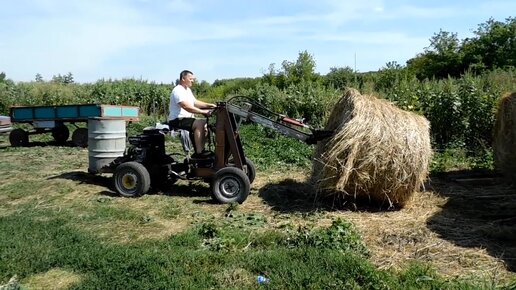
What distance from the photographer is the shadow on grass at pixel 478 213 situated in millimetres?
5215

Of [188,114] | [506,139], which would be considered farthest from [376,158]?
[506,139]

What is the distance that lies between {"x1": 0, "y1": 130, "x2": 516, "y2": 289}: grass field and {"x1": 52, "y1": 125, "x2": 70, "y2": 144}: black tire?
20.4 feet

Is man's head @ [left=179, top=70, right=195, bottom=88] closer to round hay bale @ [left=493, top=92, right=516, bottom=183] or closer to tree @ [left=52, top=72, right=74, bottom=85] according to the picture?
round hay bale @ [left=493, top=92, right=516, bottom=183]

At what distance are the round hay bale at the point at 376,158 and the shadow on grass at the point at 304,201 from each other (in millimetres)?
156

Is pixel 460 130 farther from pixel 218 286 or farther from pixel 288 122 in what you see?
pixel 218 286

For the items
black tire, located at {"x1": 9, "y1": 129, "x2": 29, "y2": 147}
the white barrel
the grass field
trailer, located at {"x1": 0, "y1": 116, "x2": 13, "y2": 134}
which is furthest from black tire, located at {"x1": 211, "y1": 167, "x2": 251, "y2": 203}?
trailer, located at {"x1": 0, "y1": 116, "x2": 13, "y2": 134}

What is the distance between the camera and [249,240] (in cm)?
522

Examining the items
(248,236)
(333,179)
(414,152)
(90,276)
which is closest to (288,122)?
(333,179)

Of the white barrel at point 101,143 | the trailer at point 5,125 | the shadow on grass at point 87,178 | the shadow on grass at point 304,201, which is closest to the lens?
the shadow on grass at point 304,201

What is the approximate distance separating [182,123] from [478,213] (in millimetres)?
4490

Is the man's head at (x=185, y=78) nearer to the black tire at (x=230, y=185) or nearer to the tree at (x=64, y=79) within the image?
the black tire at (x=230, y=185)

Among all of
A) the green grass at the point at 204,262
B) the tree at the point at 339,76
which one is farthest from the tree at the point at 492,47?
the green grass at the point at 204,262

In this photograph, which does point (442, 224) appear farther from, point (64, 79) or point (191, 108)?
point (64, 79)

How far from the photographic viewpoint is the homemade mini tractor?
23.1 ft
